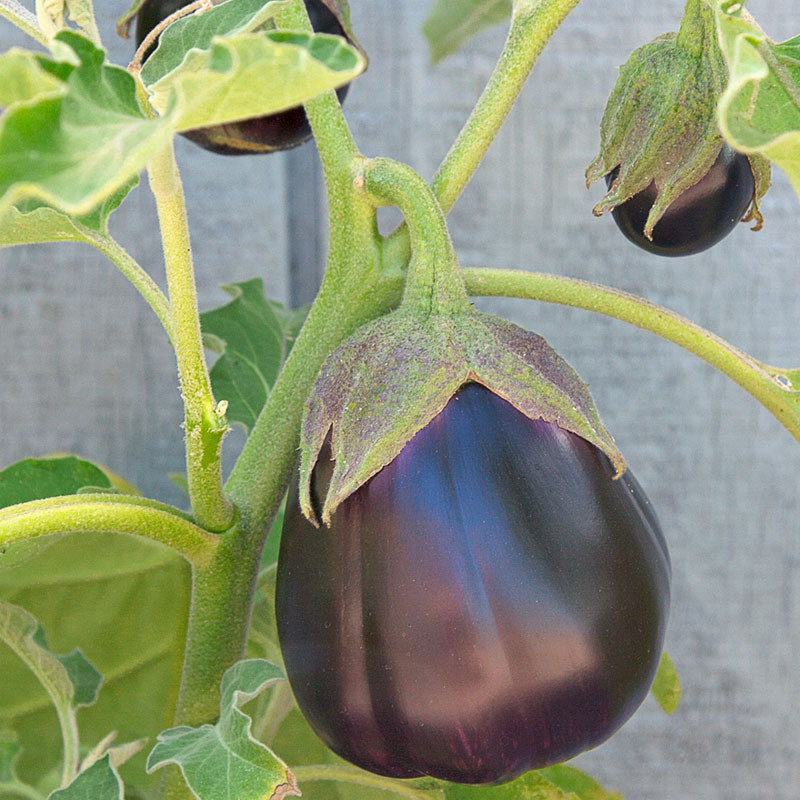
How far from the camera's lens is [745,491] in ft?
2.84

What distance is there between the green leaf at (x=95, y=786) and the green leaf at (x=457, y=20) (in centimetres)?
49

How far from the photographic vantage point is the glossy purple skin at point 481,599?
0.30 metres

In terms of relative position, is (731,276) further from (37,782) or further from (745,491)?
(37,782)

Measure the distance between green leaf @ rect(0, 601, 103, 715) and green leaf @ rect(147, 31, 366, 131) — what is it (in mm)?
301

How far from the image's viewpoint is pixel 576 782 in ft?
1.67

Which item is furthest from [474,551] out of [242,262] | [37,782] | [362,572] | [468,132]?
[242,262]

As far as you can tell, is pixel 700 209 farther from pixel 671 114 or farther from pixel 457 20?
pixel 457 20

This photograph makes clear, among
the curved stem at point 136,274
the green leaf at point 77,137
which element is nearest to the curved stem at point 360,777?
the curved stem at point 136,274

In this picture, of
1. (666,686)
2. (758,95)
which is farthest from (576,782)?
(758,95)

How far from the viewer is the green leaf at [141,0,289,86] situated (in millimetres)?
270

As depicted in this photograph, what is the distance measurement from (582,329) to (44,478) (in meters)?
0.54

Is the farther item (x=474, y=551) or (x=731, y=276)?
(x=731, y=276)

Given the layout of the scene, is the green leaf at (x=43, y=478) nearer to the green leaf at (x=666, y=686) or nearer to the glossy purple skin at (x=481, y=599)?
the glossy purple skin at (x=481, y=599)

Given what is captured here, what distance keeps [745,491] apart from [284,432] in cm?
62
